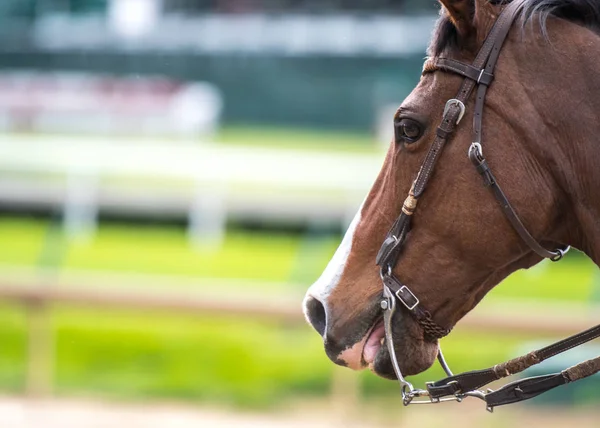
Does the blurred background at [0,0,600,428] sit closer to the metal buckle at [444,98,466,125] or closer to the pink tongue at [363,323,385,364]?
the pink tongue at [363,323,385,364]

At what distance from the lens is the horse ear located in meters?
2.11

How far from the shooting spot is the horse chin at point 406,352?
2.25 metres

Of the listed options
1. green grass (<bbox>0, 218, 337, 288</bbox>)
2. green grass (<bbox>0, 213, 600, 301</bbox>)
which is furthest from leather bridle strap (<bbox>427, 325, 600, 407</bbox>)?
green grass (<bbox>0, 218, 337, 288</bbox>)

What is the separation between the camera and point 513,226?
2107mm

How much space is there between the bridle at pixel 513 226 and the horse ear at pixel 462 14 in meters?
0.06

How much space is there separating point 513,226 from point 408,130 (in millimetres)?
354

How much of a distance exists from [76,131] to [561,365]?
26.5 ft


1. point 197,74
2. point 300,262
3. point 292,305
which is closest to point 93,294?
point 292,305

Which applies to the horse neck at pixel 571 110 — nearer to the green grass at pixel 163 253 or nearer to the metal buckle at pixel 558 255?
the metal buckle at pixel 558 255

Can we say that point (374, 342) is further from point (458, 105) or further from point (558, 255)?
point (458, 105)

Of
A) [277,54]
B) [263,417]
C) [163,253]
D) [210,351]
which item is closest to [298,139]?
[277,54]

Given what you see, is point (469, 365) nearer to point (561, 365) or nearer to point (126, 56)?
point (561, 365)

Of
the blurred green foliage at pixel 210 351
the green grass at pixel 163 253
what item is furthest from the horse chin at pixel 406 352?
the green grass at pixel 163 253

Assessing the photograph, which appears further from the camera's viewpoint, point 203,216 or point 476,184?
point 203,216
